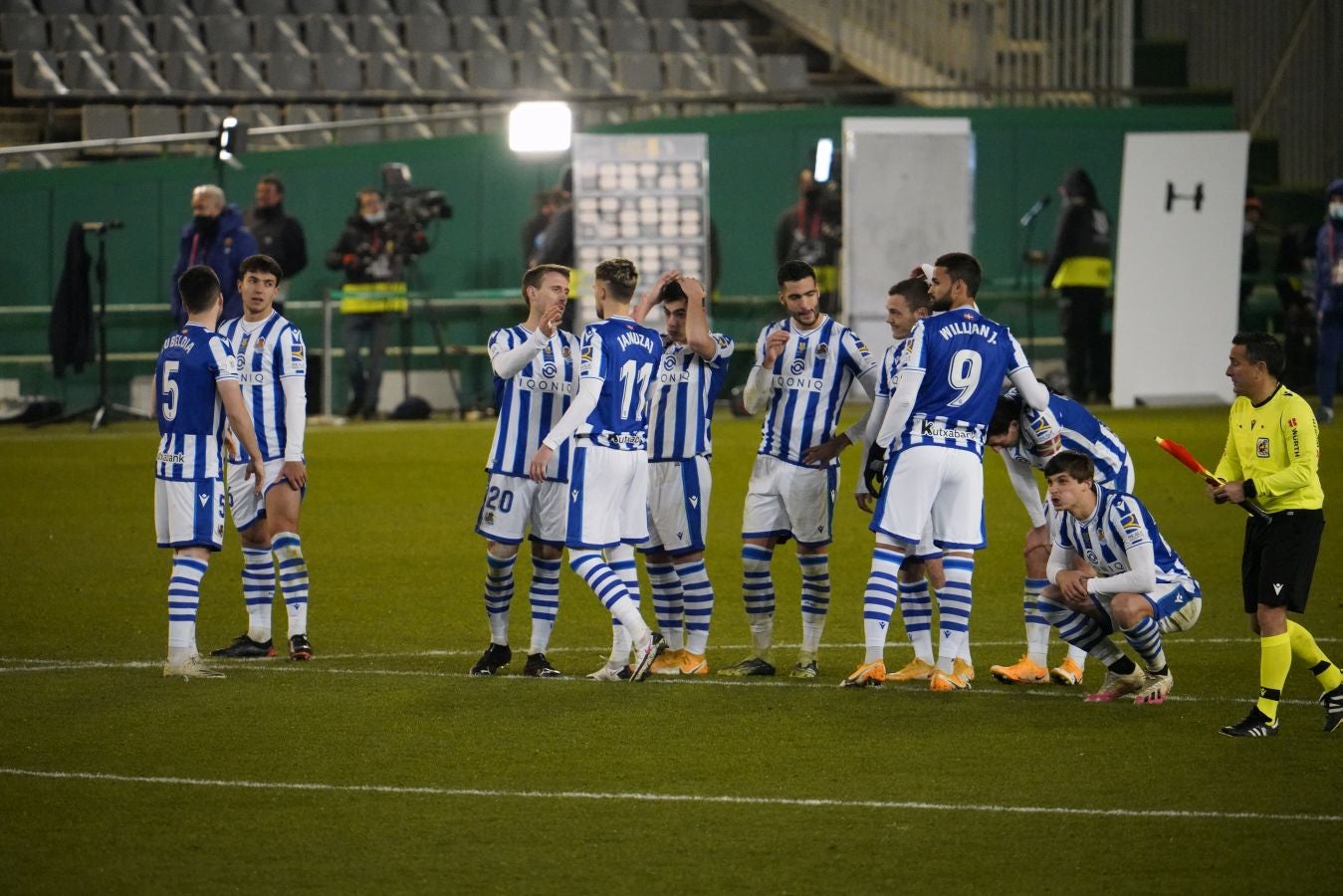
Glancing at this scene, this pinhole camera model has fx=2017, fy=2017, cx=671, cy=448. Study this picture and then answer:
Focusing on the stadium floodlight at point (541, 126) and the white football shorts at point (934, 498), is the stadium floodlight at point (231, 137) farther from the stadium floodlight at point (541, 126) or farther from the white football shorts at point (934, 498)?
the white football shorts at point (934, 498)

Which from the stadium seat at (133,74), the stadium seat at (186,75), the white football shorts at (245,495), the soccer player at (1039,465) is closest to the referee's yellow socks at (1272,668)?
the soccer player at (1039,465)

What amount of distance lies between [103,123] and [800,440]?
16.7 m

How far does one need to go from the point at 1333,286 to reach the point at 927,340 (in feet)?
38.4

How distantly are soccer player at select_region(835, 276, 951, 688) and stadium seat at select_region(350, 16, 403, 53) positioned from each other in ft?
59.5

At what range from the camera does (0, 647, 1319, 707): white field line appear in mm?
8758

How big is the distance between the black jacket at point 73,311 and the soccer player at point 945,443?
43.9 feet

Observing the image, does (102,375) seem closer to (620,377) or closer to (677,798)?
(620,377)

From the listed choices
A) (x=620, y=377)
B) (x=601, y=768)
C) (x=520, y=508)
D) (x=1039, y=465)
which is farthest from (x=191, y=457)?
(x=1039, y=465)

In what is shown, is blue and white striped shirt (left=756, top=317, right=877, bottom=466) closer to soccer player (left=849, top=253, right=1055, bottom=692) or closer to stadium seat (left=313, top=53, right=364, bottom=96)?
soccer player (left=849, top=253, right=1055, bottom=692)

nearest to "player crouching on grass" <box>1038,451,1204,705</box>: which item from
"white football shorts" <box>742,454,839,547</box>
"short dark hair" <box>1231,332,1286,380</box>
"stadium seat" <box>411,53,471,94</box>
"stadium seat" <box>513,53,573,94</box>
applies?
"short dark hair" <box>1231,332,1286,380</box>

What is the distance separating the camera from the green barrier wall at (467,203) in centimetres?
2355

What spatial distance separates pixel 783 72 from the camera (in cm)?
2747

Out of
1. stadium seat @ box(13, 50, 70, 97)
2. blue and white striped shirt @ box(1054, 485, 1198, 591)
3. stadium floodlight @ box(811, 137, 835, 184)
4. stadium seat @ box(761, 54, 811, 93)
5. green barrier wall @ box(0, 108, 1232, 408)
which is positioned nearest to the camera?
blue and white striped shirt @ box(1054, 485, 1198, 591)

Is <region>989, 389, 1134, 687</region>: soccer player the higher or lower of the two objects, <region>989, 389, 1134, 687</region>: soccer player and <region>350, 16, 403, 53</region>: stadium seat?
the lower
